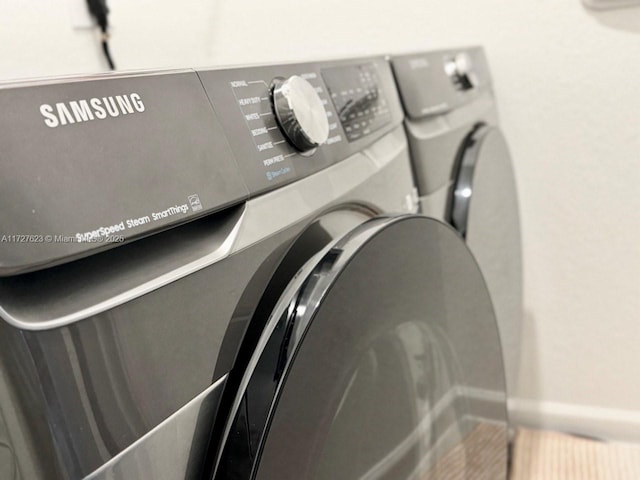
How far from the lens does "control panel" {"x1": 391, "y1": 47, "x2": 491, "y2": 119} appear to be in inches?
30.8

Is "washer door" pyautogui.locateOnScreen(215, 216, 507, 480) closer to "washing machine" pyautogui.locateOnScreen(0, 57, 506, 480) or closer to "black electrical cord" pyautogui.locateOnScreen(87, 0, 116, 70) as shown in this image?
"washing machine" pyautogui.locateOnScreen(0, 57, 506, 480)

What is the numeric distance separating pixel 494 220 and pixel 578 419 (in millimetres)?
551

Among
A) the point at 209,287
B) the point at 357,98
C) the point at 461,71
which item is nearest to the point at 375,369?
the point at 209,287

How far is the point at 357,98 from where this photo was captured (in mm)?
619

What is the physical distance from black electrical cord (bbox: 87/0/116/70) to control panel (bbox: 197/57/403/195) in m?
0.71

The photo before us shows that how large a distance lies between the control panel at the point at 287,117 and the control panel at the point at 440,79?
0.18 metres

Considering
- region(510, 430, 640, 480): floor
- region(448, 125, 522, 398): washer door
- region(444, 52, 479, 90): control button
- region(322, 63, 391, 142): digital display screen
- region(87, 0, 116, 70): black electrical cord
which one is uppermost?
region(87, 0, 116, 70): black electrical cord

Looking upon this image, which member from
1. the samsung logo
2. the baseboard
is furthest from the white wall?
the samsung logo

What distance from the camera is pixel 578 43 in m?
1.08

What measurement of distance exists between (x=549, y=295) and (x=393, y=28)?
2.00 ft

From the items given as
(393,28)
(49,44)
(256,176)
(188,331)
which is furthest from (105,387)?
(393,28)

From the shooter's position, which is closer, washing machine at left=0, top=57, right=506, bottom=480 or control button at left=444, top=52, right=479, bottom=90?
Answer: washing machine at left=0, top=57, right=506, bottom=480

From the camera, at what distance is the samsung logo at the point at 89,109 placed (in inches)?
12.2

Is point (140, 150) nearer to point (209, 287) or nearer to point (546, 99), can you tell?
point (209, 287)
